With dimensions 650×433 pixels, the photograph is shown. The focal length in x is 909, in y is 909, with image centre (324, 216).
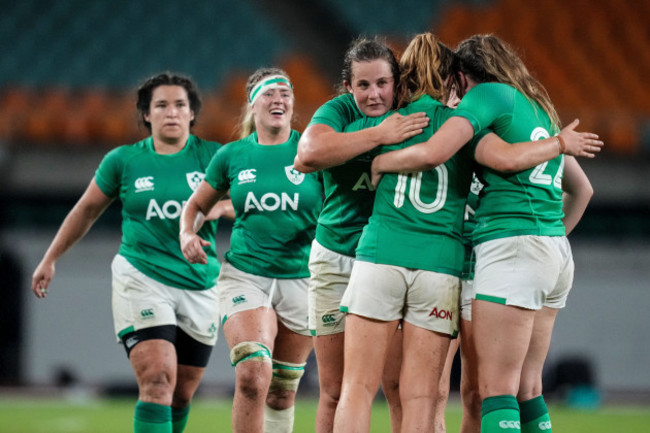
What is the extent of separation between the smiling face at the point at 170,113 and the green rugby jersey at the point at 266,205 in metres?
0.66

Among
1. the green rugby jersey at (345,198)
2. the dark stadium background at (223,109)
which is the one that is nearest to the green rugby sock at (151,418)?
the green rugby jersey at (345,198)

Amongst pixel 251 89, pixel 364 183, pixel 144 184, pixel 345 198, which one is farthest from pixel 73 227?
pixel 364 183

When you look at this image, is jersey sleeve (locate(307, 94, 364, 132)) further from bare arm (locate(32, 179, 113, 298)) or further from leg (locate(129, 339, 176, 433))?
bare arm (locate(32, 179, 113, 298))

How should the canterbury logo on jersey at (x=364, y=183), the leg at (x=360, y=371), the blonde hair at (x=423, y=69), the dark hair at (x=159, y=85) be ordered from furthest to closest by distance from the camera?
1. the dark hair at (x=159, y=85)
2. the canterbury logo on jersey at (x=364, y=183)
3. the blonde hair at (x=423, y=69)
4. the leg at (x=360, y=371)

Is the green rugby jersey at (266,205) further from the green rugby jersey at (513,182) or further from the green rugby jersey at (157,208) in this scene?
the green rugby jersey at (513,182)

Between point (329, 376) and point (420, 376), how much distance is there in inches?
29.3

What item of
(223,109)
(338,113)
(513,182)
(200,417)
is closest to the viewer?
(513,182)

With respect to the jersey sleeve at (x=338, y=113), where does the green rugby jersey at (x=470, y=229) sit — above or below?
Result: below

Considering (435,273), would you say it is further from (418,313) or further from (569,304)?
(569,304)

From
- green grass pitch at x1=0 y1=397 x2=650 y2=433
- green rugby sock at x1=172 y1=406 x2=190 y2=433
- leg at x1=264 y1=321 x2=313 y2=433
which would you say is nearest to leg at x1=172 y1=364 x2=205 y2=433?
green rugby sock at x1=172 y1=406 x2=190 y2=433

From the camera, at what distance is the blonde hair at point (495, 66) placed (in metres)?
4.45

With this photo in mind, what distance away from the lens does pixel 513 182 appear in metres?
4.32

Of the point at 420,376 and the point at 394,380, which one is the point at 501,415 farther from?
the point at 394,380

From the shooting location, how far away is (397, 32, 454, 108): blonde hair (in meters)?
4.34
